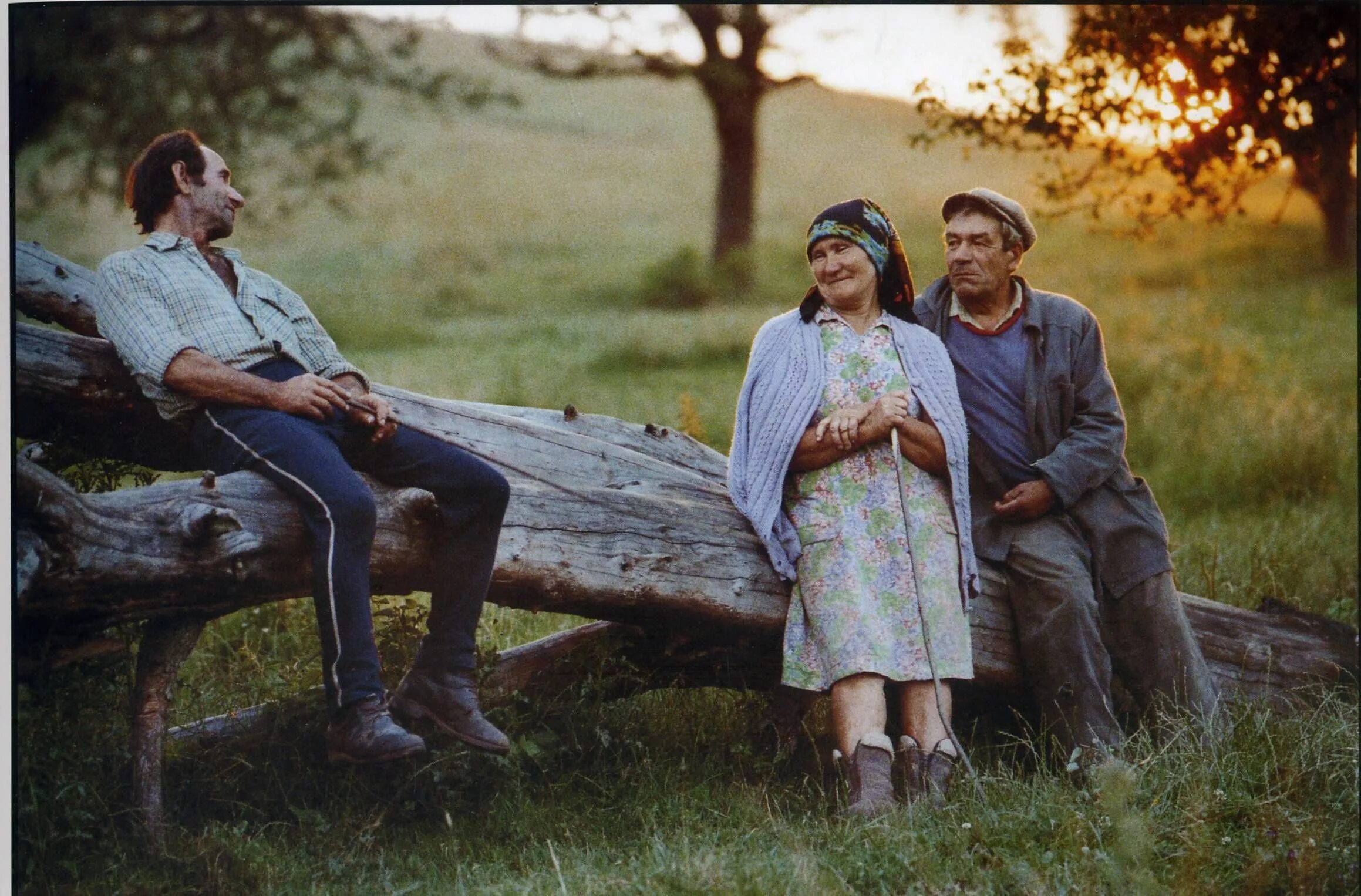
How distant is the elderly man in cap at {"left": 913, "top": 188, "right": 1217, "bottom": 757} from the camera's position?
4.86 m

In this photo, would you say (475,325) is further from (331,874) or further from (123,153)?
(331,874)

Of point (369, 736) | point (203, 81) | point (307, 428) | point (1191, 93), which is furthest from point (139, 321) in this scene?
point (1191, 93)

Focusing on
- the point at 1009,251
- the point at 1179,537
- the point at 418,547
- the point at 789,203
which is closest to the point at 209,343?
the point at 418,547

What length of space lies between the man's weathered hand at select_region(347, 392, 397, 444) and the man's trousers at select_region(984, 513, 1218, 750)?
2256mm

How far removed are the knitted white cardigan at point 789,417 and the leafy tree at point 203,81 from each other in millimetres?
2487

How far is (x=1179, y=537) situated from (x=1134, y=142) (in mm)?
1910

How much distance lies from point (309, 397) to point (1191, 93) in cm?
402

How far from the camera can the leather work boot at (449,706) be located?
4340mm

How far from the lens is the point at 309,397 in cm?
420

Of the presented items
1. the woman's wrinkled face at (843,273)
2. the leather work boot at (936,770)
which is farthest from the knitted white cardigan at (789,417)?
the leather work boot at (936,770)

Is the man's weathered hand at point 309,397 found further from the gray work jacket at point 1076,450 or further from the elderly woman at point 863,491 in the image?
the gray work jacket at point 1076,450

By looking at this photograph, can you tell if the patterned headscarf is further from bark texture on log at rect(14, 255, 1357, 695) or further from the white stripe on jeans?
the white stripe on jeans

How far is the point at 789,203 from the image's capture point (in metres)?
9.86

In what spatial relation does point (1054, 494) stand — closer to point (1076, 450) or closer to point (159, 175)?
point (1076, 450)
